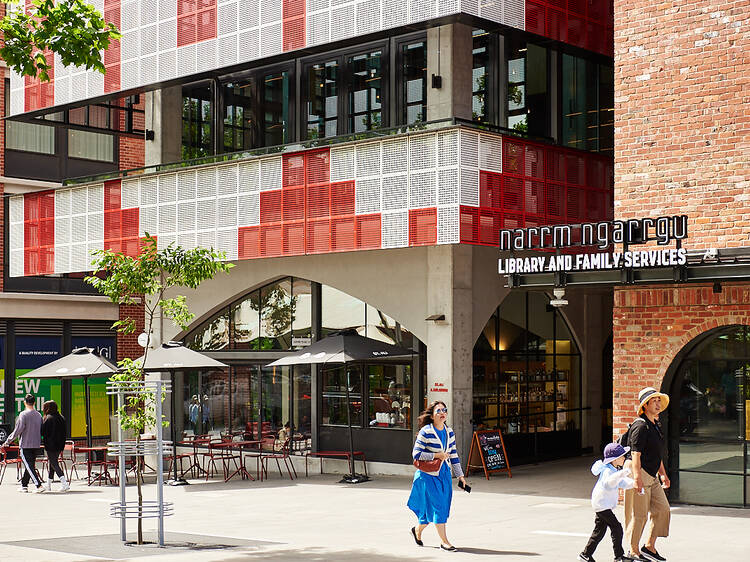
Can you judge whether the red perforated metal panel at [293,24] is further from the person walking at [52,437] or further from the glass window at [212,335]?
the person walking at [52,437]

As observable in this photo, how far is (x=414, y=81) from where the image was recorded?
21938 mm

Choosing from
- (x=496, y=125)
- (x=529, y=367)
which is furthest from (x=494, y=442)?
(x=496, y=125)

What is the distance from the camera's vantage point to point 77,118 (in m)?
31.5

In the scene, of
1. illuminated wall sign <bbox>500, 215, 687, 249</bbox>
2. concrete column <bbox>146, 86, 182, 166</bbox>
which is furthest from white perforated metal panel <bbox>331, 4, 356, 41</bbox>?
concrete column <bbox>146, 86, 182, 166</bbox>

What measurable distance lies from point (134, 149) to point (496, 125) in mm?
15383

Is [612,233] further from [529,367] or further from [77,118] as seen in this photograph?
[77,118]

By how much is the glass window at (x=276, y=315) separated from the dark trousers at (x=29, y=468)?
18.0 ft

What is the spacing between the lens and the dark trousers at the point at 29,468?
21.6 metres

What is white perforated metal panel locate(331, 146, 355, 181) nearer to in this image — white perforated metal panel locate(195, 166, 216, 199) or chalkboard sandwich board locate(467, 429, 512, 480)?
white perforated metal panel locate(195, 166, 216, 199)

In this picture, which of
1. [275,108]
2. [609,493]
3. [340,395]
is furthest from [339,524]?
[275,108]

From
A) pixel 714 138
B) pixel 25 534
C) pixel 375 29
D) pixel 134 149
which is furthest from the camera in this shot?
pixel 134 149

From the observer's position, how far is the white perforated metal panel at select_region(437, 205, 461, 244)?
19922 millimetres

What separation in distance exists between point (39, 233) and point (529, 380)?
11857 mm

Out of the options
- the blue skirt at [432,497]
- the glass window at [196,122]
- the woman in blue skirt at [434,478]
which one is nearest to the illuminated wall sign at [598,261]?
the woman in blue skirt at [434,478]
